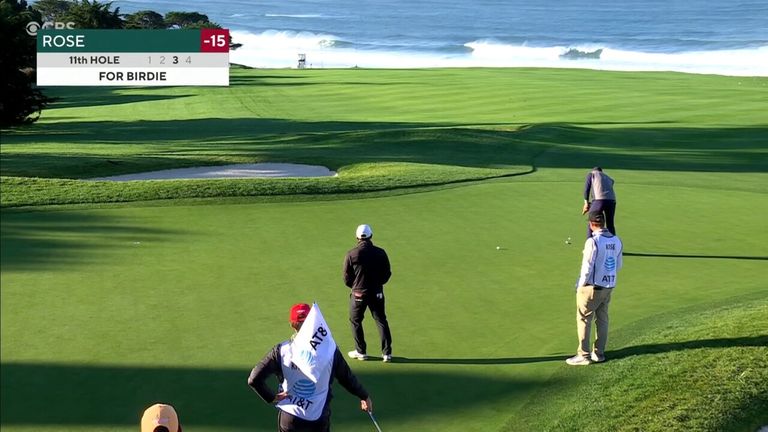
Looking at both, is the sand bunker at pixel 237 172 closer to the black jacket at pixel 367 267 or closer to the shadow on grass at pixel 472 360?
the black jacket at pixel 367 267

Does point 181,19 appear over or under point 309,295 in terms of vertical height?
over

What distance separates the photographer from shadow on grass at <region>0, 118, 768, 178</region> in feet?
83.8

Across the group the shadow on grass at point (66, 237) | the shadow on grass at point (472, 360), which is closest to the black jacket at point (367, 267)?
→ the shadow on grass at point (472, 360)

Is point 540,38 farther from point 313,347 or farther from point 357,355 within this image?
point 313,347

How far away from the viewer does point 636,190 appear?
69.4 ft

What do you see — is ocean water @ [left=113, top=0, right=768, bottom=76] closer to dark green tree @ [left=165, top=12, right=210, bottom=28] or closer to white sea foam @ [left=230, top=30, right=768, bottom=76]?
white sea foam @ [left=230, top=30, right=768, bottom=76]

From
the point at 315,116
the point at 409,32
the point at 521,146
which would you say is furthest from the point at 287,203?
the point at 409,32

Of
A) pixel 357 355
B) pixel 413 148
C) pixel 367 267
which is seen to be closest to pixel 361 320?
pixel 357 355

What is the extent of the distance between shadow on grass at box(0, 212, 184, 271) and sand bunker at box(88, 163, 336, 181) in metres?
6.87

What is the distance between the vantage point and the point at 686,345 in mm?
10203

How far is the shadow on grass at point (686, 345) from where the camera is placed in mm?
10062

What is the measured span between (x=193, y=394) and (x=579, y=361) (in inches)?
156

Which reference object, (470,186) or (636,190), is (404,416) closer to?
(470,186)

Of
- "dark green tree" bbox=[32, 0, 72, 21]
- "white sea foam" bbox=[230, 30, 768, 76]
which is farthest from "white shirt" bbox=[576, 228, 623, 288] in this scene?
"dark green tree" bbox=[32, 0, 72, 21]
